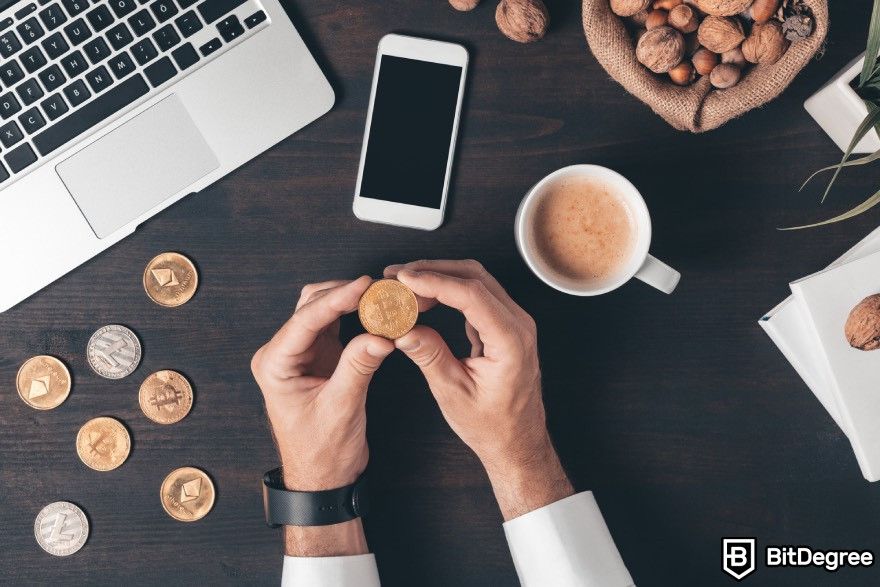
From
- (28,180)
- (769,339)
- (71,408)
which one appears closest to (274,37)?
(28,180)

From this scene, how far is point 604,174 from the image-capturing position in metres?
0.75

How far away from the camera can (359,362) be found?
0.68 m

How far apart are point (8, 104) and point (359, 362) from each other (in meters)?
0.50

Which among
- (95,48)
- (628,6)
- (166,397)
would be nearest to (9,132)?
(95,48)

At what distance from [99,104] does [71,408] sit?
0.36 metres

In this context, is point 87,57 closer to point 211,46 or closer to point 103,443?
point 211,46

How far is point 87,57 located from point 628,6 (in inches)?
23.7

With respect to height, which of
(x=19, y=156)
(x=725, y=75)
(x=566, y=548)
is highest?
(x=19, y=156)

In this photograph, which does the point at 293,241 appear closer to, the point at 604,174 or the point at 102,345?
the point at 102,345

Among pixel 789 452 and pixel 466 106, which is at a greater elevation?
pixel 466 106

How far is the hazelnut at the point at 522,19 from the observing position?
79 cm

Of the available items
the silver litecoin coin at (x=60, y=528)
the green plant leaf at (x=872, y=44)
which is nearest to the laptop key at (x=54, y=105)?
the silver litecoin coin at (x=60, y=528)

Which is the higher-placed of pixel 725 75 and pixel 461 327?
pixel 725 75

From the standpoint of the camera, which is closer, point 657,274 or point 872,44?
point 872,44
